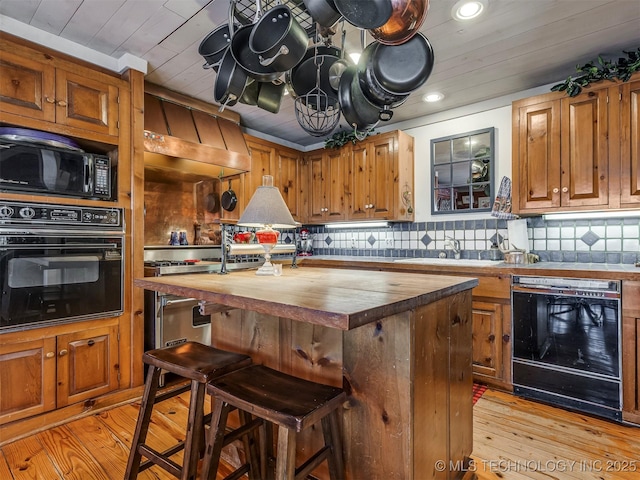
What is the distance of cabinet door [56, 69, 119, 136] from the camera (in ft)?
7.30

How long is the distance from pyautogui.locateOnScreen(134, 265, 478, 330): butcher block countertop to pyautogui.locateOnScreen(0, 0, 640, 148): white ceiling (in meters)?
1.60

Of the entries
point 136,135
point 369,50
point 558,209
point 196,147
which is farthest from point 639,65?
point 136,135

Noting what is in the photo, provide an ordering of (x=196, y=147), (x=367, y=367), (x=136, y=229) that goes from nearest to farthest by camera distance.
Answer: (x=367, y=367) → (x=136, y=229) → (x=196, y=147)

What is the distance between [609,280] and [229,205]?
318 centimetres

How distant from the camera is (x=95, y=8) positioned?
1.98 metres

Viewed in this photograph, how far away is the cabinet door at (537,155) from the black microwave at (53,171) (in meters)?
3.13

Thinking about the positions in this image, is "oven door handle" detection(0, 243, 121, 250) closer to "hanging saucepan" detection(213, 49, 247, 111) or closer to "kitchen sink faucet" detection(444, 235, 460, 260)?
"hanging saucepan" detection(213, 49, 247, 111)

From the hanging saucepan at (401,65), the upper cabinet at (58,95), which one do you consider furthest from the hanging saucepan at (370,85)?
the upper cabinet at (58,95)

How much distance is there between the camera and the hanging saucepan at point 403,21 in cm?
127

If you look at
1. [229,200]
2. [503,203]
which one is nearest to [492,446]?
[503,203]

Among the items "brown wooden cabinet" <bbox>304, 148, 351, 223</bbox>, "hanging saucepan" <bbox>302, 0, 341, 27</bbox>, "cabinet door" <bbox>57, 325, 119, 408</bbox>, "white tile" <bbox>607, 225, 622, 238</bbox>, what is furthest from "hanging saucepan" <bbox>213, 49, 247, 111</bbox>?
"white tile" <bbox>607, 225, 622, 238</bbox>

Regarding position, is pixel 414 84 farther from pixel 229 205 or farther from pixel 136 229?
pixel 229 205

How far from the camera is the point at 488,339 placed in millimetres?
2670

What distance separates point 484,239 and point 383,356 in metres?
2.47
